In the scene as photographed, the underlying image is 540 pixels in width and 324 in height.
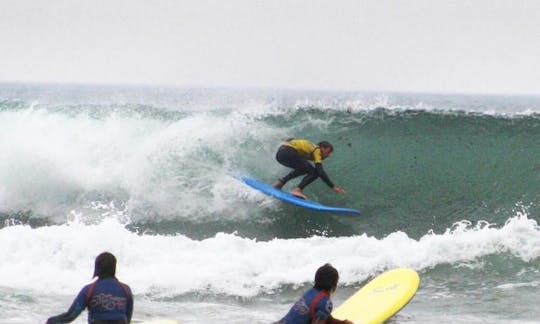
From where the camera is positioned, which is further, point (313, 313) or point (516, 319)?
point (516, 319)

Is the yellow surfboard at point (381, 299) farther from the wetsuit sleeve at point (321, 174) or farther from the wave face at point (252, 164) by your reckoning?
the wave face at point (252, 164)

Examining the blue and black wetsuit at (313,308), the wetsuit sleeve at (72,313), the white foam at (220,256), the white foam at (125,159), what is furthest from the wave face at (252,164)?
the wetsuit sleeve at (72,313)

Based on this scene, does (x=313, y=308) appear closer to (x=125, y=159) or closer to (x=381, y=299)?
(x=381, y=299)

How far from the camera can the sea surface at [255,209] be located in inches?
397

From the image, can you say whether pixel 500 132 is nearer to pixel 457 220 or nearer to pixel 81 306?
pixel 457 220

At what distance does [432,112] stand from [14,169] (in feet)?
24.8

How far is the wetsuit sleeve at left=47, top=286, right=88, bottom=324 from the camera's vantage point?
232 inches

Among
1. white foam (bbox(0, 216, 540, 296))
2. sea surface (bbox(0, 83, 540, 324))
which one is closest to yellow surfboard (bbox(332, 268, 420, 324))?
sea surface (bbox(0, 83, 540, 324))

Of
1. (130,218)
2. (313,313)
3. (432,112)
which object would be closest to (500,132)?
(432,112)

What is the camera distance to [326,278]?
6348mm

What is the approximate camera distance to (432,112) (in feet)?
54.3

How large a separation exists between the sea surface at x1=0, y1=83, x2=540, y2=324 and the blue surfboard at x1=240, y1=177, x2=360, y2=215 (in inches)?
11.4

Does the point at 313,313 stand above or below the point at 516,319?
above

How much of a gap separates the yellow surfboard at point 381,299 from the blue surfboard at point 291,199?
3.98 meters
